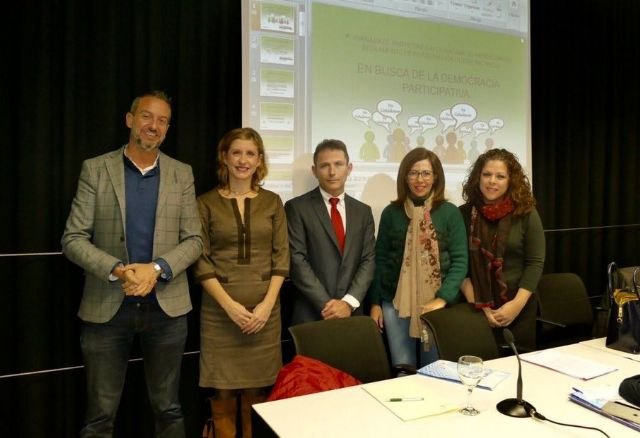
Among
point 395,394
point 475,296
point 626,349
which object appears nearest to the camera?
point 395,394

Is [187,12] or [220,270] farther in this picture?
[187,12]

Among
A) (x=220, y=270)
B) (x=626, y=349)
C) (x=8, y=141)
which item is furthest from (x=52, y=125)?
(x=626, y=349)

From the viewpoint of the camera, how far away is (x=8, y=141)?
8.46 feet

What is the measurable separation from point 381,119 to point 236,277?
4.97ft

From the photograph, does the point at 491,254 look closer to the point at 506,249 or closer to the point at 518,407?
the point at 506,249

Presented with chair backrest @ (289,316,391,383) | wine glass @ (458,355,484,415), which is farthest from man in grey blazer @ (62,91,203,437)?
wine glass @ (458,355,484,415)

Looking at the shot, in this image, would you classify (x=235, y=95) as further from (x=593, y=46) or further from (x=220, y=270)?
(x=593, y=46)

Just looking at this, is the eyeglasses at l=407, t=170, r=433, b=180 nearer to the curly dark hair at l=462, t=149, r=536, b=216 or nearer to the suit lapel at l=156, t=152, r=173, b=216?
the curly dark hair at l=462, t=149, r=536, b=216

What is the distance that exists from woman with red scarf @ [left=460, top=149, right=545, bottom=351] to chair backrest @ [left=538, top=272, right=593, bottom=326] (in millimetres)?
675

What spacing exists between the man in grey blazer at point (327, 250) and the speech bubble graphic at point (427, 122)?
0.94m

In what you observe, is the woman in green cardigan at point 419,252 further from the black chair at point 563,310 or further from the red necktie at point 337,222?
the black chair at point 563,310

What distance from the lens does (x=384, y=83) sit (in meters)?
3.44

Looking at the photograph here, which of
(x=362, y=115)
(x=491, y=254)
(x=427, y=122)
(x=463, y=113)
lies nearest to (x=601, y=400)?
(x=491, y=254)

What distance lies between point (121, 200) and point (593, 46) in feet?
13.3
